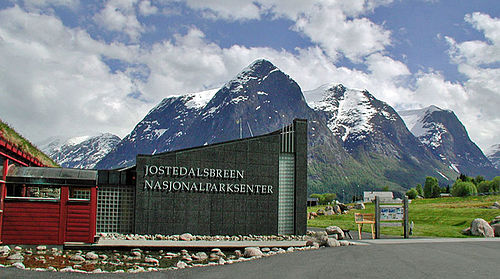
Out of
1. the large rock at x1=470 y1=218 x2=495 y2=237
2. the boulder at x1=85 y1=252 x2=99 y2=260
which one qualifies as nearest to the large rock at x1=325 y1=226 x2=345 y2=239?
the large rock at x1=470 y1=218 x2=495 y2=237

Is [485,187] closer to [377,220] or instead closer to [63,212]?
[377,220]

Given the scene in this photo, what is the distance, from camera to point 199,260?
20.8 meters

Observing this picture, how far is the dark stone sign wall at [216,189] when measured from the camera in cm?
→ 2725

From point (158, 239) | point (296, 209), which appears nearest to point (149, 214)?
point (158, 239)

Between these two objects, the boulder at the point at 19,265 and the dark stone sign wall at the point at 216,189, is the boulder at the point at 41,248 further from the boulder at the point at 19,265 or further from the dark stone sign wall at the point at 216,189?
the dark stone sign wall at the point at 216,189

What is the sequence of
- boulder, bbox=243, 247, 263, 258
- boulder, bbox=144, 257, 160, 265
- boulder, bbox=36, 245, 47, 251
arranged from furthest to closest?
boulder, bbox=243, 247, 263, 258 < boulder, bbox=36, 245, 47, 251 < boulder, bbox=144, 257, 160, 265

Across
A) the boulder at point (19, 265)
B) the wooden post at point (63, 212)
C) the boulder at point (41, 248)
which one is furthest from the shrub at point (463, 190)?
the boulder at point (19, 265)

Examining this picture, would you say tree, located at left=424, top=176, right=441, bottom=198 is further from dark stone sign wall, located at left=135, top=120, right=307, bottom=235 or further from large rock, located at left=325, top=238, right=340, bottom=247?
large rock, located at left=325, top=238, right=340, bottom=247

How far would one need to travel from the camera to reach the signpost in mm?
28922

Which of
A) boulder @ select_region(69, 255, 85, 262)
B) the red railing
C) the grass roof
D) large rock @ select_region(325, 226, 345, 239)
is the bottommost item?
boulder @ select_region(69, 255, 85, 262)

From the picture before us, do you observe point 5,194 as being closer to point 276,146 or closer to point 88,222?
point 88,222

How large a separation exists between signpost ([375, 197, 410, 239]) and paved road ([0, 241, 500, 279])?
666 centimetres

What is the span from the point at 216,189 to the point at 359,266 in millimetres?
13109

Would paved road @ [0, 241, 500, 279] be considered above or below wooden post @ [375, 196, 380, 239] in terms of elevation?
below
